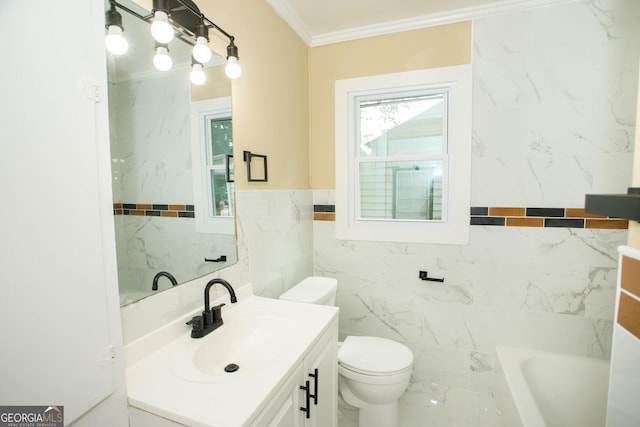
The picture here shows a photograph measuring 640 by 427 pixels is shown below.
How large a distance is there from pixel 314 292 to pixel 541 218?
1531 millimetres

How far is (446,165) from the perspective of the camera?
6.85ft

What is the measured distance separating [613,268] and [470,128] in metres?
1.20

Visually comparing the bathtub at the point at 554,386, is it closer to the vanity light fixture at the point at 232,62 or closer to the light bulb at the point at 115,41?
the vanity light fixture at the point at 232,62

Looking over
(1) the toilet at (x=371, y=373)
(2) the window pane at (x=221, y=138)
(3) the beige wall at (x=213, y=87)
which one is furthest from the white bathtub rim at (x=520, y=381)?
(3) the beige wall at (x=213, y=87)

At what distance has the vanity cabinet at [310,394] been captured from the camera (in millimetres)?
906

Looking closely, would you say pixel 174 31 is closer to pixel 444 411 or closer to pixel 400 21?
pixel 400 21

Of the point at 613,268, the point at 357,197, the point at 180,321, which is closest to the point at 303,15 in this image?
the point at 357,197

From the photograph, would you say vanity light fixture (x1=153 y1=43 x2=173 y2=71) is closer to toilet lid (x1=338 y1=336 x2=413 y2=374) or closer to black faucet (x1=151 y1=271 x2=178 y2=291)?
black faucet (x1=151 y1=271 x2=178 y2=291)

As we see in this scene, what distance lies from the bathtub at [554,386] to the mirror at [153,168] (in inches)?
70.0

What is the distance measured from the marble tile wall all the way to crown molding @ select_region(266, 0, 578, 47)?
49 millimetres

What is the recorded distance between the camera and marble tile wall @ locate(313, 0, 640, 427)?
5.70 feet

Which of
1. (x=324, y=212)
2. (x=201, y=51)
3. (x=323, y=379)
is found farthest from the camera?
(x=324, y=212)

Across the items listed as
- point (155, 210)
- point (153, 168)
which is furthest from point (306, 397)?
point (153, 168)

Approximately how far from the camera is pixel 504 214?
195 centimetres
